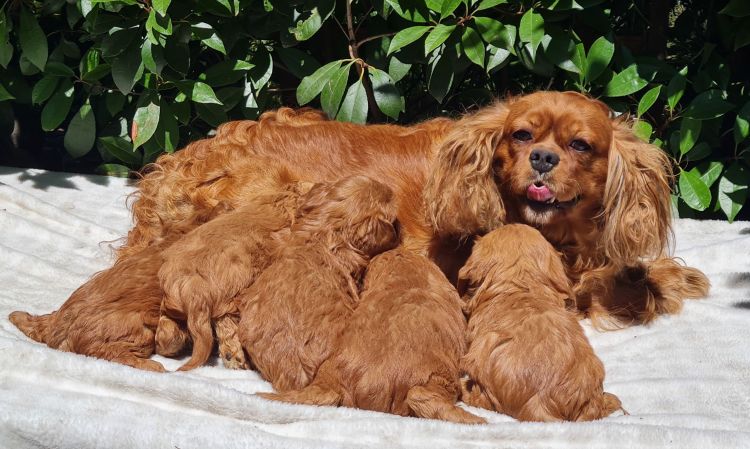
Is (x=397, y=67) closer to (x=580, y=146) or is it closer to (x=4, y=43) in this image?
A: (x=580, y=146)

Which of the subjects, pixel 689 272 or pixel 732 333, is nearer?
pixel 732 333

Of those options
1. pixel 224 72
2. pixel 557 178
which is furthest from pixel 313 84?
pixel 557 178

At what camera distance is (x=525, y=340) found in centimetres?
281

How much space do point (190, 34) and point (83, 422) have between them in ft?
8.07

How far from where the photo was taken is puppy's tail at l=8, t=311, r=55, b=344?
322 centimetres

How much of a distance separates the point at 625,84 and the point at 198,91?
2.15 m

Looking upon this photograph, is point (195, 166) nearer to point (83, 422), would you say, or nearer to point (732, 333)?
point (83, 422)

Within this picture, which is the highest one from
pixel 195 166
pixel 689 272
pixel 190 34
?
pixel 190 34

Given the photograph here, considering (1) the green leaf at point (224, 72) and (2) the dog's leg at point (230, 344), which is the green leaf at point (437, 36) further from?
(2) the dog's leg at point (230, 344)

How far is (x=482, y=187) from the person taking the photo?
3.68 m

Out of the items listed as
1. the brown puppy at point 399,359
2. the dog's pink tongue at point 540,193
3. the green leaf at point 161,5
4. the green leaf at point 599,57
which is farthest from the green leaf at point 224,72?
the brown puppy at point 399,359

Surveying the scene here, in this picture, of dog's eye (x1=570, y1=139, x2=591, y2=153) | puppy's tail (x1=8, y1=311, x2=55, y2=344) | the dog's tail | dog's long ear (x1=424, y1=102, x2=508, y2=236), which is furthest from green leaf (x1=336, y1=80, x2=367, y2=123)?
the dog's tail

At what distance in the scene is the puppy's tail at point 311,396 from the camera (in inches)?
107

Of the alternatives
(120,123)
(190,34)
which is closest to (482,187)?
(190,34)
